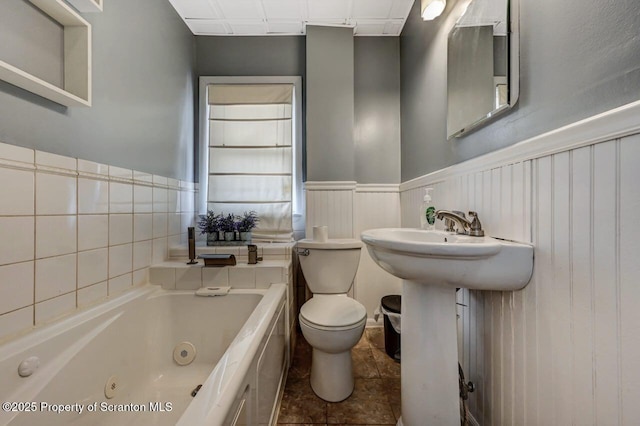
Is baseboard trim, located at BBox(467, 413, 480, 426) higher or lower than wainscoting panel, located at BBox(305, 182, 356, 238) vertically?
lower

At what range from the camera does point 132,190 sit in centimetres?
135

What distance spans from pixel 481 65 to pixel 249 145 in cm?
169

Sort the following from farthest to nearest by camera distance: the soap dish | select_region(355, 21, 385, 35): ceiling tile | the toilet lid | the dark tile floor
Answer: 1. select_region(355, 21, 385, 35): ceiling tile
2. the soap dish
3. the toilet lid
4. the dark tile floor

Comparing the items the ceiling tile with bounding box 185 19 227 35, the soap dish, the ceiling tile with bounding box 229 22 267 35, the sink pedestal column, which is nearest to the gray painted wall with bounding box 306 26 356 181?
the ceiling tile with bounding box 229 22 267 35

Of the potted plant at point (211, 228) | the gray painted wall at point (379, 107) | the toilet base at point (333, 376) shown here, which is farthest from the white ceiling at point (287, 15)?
the toilet base at point (333, 376)

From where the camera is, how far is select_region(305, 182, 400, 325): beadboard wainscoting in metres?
1.99

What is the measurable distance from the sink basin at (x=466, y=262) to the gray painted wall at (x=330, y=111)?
1.28 metres

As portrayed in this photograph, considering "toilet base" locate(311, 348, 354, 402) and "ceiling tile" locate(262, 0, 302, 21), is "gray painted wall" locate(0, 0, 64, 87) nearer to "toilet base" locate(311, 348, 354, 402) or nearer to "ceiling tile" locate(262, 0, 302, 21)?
"ceiling tile" locate(262, 0, 302, 21)

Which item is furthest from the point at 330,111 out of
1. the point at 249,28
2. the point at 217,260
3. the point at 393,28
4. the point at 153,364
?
the point at 153,364

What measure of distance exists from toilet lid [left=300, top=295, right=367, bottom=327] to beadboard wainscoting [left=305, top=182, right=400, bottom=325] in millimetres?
557

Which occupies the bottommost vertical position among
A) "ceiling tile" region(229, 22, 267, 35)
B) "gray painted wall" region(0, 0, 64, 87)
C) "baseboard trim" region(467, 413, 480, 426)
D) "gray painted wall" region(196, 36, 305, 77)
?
"baseboard trim" region(467, 413, 480, 426)

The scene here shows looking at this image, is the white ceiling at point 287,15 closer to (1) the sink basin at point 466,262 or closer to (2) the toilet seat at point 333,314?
(1) the sink basin at point 466,262

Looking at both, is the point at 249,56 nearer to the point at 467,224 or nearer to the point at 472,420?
the point at 467,224

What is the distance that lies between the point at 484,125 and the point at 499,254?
0.58 metres
